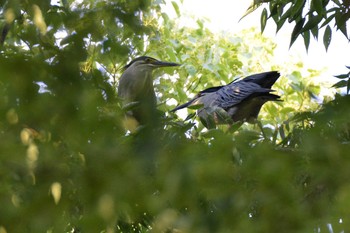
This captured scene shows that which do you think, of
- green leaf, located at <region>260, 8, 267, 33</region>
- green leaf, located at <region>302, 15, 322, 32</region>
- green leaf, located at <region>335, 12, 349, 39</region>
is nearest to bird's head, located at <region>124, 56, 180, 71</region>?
green leaf, located at <region>260, 8, 267, 33</region>

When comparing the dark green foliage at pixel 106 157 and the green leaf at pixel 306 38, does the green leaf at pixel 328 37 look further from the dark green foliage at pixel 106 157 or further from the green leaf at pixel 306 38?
the dark green foliage at pixel 106 157

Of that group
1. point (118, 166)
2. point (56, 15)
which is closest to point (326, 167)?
point (118, 166)

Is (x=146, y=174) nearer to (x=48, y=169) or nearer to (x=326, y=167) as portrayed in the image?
(x=48, y=169)

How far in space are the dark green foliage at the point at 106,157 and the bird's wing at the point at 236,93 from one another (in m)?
2.78

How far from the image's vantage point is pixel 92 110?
2.74ft

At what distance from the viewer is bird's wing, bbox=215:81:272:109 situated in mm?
3869

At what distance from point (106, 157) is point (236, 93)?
3.08m

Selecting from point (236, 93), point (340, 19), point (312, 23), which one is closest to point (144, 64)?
point (236, 93)

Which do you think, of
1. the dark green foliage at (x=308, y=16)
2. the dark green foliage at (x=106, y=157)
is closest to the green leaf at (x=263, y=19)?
the dark green foliage at (x=308, y=16)

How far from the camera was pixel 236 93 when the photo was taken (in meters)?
3.89

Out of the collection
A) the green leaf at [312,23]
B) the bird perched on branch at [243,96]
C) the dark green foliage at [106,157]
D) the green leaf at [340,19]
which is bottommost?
the bird perched on branch at [243,96]

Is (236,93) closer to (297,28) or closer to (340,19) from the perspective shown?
(297,28)

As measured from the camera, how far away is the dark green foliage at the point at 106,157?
810 millimetres

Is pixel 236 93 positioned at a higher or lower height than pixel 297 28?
lower
